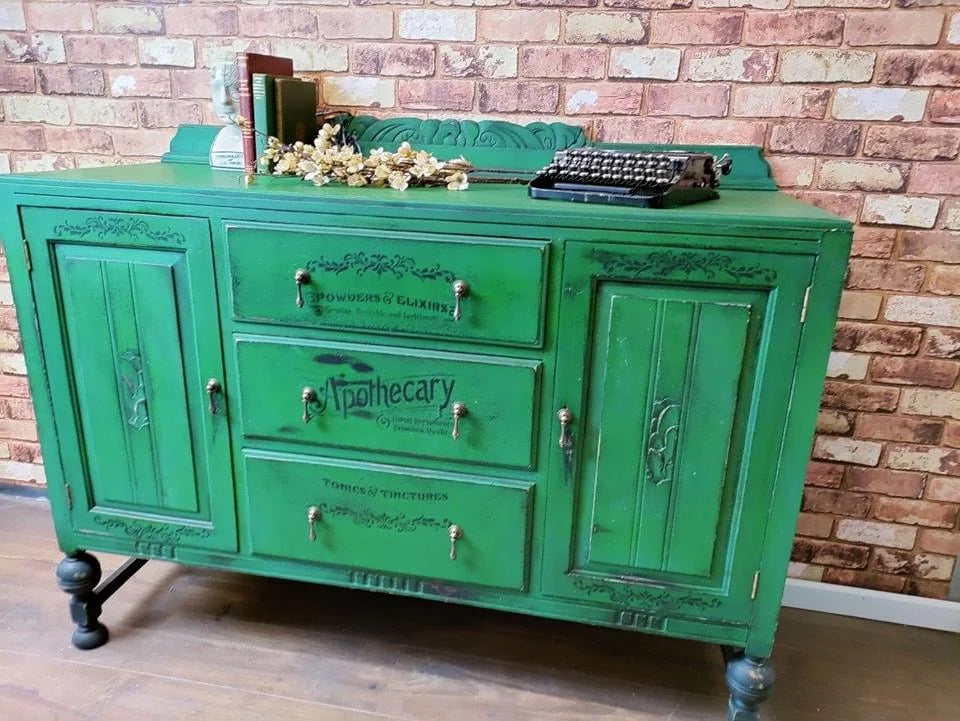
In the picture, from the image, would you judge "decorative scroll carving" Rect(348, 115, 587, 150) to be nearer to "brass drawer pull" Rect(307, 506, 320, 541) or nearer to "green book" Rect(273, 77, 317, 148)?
"green book" Rect(273, 77, 317, 148)

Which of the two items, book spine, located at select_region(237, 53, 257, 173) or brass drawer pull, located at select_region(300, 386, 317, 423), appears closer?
brass drawer pull, located at select_region(300, 386, 317, 423)

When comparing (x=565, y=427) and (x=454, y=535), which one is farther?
(x=454, y=535)

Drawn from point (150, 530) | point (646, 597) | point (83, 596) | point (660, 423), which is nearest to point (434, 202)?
point (660, 423)

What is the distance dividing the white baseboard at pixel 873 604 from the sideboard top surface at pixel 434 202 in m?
1.01

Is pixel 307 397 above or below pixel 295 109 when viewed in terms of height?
below

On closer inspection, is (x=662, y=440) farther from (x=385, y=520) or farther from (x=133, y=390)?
(x=133, y=390)

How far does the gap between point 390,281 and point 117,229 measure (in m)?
0.53

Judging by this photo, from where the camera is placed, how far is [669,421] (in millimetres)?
1277

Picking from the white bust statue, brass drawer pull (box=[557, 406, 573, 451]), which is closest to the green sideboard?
brass drawer pull (box=[557, 406, 573, 451])

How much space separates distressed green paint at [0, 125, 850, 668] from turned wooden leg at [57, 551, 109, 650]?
0.56 ft

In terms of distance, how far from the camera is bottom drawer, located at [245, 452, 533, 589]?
139 cm

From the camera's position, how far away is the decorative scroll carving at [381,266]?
1.26 metres

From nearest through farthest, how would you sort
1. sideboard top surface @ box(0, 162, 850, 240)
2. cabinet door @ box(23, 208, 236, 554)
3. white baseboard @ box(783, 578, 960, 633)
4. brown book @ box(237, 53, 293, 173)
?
sideboard top surface @ box(0, 162, 850, 240)
cabinet door @ box(23, 208, 236, 554)
brown book @ box(237, 53, 293, 173)
white baseboard @ box(783, 578, 960, 633)

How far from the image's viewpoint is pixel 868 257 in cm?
165
